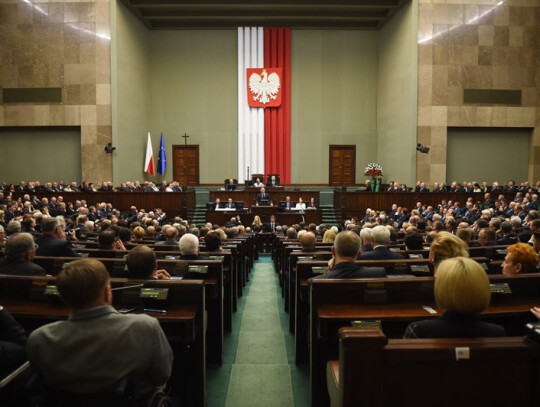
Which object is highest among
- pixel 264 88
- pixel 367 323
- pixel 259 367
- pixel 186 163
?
pixel 264 88

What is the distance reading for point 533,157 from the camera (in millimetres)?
15984

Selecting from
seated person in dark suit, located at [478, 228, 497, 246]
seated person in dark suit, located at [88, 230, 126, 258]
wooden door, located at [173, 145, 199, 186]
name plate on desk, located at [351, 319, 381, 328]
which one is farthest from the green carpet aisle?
wooden door, located at [173, 145, 199, 186]

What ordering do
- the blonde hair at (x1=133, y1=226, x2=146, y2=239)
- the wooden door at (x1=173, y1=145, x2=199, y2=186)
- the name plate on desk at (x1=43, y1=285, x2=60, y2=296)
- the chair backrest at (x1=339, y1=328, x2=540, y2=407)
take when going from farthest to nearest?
the wooden door at (x1=173, y1=145, x2=199, y2=186)
the blonde hair at (x1=133, y1=226, x2=146, y2=239)
the name plate on desk at (x1=43, y1=285, x2=60, y2=296)
the chair backrest at (x1=339, y1=328, x2=540, y2=407)

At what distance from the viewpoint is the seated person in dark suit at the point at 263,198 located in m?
13.8

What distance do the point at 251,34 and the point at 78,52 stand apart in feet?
22.8

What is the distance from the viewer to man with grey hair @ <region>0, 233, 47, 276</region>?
319 cm

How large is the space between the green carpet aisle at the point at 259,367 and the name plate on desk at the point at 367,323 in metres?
0.95

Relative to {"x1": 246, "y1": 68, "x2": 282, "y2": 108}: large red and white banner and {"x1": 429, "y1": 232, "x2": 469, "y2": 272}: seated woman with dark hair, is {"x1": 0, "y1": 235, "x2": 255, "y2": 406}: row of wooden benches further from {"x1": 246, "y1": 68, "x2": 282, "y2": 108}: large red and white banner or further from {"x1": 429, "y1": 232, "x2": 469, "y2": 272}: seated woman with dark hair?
{"x1": 246, "y1": 68, "x2": 282, "y2": 108}: large red and white banner

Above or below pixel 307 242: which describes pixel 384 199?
above

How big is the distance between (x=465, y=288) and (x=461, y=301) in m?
0.06

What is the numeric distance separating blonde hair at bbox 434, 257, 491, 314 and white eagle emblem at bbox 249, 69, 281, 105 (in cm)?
1701

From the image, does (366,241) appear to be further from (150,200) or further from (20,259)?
(150,200)

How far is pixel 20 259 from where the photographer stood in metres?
3.24

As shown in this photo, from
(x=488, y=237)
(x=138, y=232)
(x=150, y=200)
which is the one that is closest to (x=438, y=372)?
(x=488, y=237)
